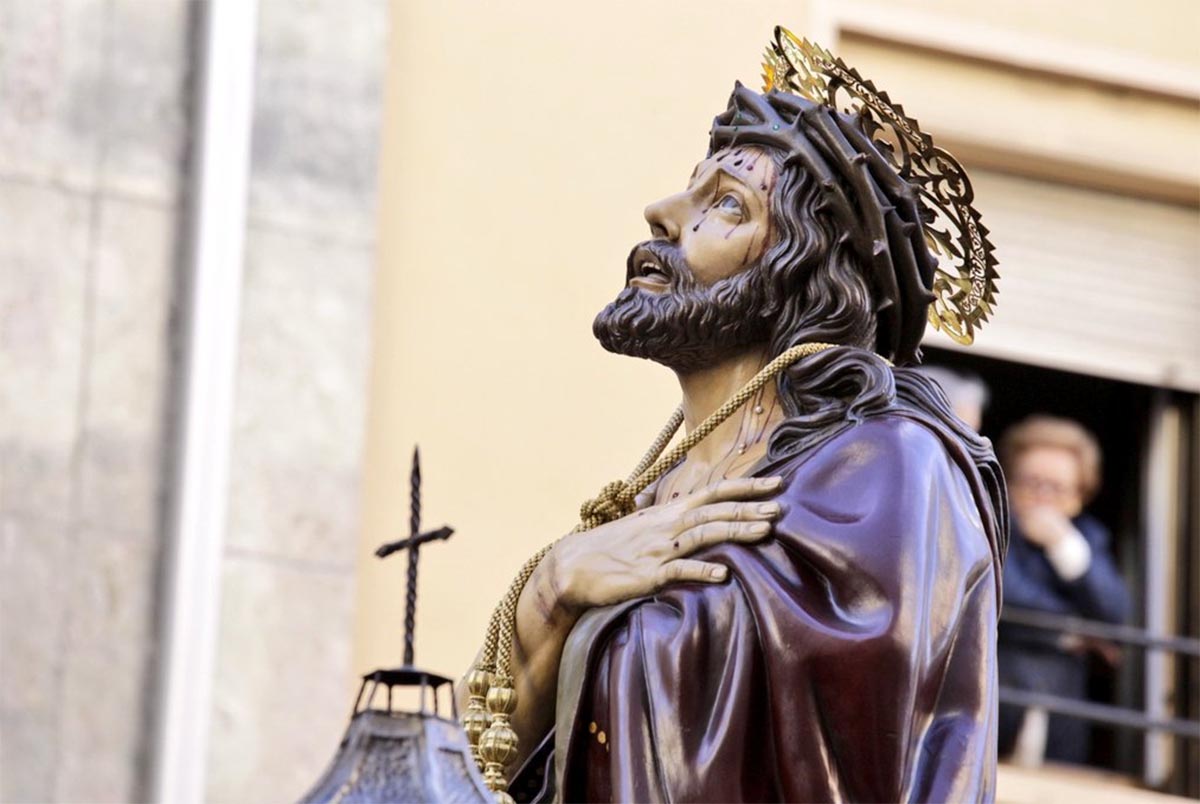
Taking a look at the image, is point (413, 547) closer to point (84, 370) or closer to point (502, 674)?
point (502, 674)

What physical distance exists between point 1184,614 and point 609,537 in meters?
5.46

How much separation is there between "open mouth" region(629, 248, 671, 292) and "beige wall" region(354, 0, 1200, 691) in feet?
10.6

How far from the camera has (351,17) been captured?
31.0 feet

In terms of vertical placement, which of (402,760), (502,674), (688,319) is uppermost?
(688,319)

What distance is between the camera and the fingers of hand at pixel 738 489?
18.0 ft

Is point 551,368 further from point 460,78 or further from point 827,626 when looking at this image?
point 827,626

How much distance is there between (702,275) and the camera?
5.73 metres

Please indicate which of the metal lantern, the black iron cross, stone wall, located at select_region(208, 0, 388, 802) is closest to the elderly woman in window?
stone wall, located at select_region(208, 0, 388, 802)

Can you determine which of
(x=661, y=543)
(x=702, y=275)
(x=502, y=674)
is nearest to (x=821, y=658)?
(x=661, y=543)

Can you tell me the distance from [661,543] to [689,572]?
8cm

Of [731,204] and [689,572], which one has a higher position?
[731,204]

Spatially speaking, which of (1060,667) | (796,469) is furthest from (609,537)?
(1060,667)

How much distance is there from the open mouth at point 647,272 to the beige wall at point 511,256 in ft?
10.6

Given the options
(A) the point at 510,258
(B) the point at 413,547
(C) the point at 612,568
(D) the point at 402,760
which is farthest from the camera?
(A) the point at 510,258
